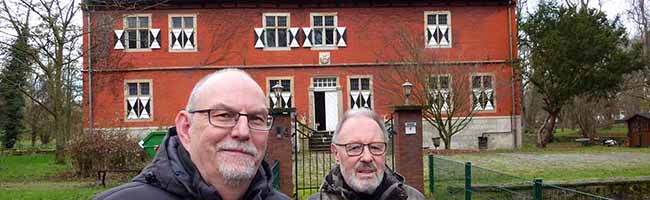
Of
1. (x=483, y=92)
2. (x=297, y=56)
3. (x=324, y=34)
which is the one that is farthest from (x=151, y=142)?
(x=483, y=92)

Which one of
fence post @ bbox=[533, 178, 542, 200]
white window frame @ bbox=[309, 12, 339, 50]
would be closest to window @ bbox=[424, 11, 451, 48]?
white window frame @ bbox=[309, 12, 339, 50]

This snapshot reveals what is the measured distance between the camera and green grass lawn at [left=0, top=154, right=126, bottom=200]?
10.6 meters

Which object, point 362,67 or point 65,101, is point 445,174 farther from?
point 65,101

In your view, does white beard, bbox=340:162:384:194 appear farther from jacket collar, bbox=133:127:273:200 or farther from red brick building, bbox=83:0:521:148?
red brick building, bbox=83:0:521:148

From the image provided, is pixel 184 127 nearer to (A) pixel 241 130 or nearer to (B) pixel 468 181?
(A) pixel 241 130

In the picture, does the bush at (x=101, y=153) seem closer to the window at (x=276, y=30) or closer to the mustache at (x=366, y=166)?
the window at (x=276, y=30)

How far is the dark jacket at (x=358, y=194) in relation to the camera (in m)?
2.71

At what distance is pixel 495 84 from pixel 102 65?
50.9 feet

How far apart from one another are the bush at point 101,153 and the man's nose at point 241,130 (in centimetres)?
1298

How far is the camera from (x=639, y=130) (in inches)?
1015

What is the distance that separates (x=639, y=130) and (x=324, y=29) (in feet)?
47.9

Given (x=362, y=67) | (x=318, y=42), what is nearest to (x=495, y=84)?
(x=362, y=67)

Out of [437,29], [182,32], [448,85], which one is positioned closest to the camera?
[448,85]

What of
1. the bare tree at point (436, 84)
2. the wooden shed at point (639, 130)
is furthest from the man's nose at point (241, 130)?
the wooden shed at point (639, 130)
